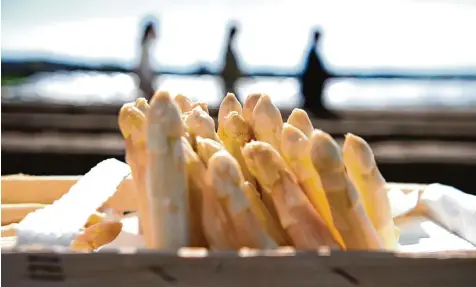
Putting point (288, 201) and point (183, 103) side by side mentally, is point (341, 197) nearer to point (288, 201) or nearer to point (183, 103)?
point (288, 201)

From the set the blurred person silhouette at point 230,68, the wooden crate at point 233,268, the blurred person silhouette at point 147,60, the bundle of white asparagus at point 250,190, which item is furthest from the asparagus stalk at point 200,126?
the blurred person silhouette at point 230,68

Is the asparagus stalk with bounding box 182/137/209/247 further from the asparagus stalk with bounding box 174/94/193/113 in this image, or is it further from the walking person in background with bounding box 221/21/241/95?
the walking person in background with bounding box 221/21/241/95

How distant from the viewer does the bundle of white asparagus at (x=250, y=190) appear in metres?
0.59

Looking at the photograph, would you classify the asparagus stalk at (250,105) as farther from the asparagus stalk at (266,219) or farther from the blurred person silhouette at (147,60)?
the blurred person silhouette at (147,60)

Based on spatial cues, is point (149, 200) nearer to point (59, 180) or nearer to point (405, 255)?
point (405, 255)

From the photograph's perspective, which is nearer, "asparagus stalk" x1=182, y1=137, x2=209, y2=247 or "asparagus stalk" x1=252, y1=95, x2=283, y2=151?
"asparagus stalk" x1=182, y1=137, x2=209, y2=247

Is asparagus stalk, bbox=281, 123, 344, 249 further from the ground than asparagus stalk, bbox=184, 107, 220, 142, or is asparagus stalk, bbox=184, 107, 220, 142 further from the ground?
asparagus stalk, bbox=184, 107, 220, 142

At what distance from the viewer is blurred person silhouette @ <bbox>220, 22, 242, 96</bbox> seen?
11.2 feet

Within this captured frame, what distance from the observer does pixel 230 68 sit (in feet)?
11.2

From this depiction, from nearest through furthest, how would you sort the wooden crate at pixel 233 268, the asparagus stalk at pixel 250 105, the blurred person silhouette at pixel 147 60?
the wooden crate at pixel 233 268, the asparagus stalk at pixel 250 105, the blurred person silhouette at pixel 147 60

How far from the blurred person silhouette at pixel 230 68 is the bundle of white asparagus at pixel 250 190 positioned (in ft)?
8.82

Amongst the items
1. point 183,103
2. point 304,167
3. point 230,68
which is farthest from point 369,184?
point 230,68

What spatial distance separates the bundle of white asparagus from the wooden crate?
65 mm

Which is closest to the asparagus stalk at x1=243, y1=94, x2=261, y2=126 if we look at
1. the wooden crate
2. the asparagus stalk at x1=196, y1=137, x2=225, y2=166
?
the asparagus stalk at x1=196, y1=137, x2=225, y2=166
